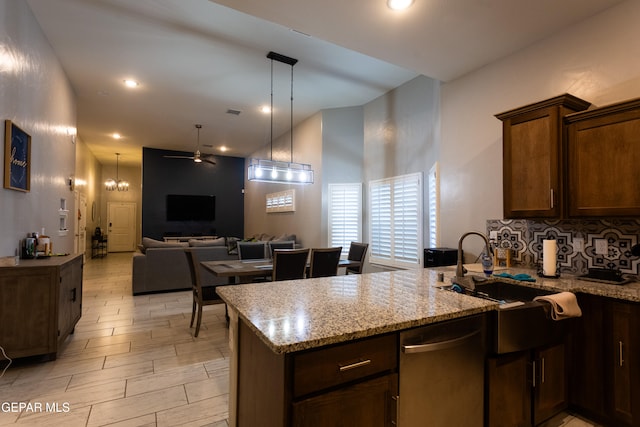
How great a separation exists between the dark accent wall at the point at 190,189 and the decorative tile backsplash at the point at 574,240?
842 centimetres

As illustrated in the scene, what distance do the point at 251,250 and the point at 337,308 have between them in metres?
3.32

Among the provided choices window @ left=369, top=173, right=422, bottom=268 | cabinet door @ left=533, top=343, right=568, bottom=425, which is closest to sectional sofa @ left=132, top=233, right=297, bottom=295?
window @ left=369, top=173, right=422, bottom=268

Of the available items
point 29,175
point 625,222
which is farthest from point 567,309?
point 29,175

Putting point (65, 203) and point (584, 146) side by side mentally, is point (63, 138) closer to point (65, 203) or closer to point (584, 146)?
point (65, 203)

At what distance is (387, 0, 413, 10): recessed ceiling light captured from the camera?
2270 mm

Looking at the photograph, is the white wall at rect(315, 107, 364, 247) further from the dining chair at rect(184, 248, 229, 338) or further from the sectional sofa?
the dining chair at rect(184, 248, 229, 338)

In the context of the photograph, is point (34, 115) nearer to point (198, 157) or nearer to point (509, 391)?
point (198, 157)

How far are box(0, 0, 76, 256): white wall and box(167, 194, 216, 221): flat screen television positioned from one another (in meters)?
4.29

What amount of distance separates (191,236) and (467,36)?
28.8 feet

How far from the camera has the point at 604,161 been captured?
218 cm

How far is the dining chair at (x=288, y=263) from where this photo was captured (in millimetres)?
3342

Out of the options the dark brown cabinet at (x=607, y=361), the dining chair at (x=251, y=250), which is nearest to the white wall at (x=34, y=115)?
the dining chair at (x=251, y=250)

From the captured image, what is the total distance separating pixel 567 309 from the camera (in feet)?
5.72

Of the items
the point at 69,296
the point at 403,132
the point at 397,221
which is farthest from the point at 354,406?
the point at 403,132
